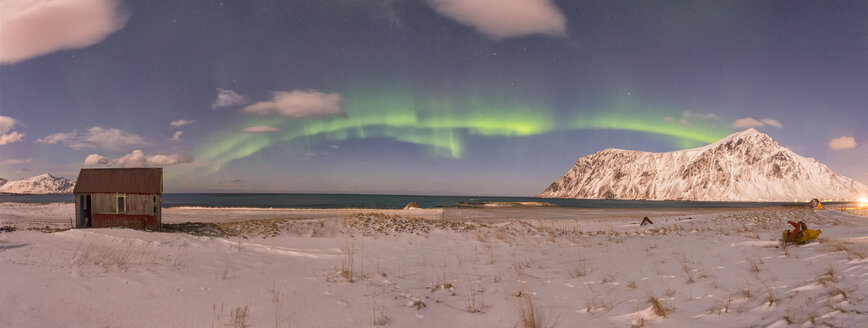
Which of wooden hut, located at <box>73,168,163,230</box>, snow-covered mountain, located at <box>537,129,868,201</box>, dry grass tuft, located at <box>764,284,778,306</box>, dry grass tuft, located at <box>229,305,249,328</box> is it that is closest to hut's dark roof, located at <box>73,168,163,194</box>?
wooden hut, located at <box>73,168,163,230</box>

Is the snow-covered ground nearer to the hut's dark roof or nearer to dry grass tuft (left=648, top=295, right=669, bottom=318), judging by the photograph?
dry grass tuft (left=648, top=295, right=669, bottom=318)

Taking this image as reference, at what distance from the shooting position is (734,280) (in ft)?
24.9

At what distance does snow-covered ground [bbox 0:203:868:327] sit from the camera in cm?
539

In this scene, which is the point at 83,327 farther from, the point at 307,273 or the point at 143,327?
the point at 307,273

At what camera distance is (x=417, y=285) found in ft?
28.2

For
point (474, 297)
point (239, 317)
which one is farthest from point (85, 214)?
point (474, 297)

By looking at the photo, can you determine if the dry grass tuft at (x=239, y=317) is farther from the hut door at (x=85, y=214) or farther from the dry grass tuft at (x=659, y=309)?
the hut door at (x=85, y=214)

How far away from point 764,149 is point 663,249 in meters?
227

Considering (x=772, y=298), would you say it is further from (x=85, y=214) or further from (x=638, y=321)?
(x=85, y=214)

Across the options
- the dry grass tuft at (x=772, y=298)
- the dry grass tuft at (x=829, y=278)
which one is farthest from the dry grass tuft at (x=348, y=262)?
the dry grass tuft at (x=829, y=278)

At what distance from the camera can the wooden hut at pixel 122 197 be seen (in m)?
20.8

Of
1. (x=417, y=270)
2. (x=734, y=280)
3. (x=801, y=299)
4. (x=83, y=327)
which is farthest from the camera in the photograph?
(x=417, y=270)

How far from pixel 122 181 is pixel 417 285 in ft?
71.3

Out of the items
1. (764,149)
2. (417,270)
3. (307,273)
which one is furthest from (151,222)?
(764,149)
